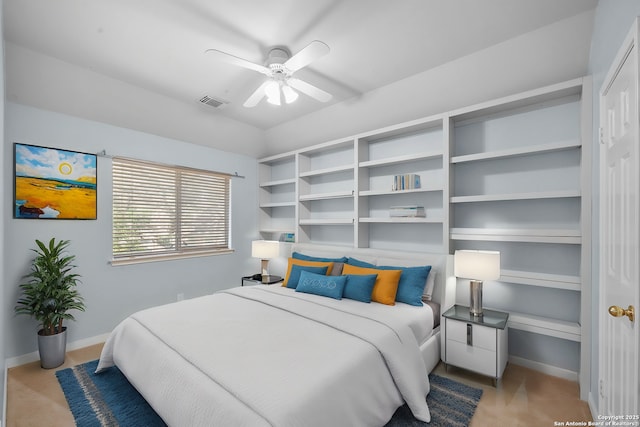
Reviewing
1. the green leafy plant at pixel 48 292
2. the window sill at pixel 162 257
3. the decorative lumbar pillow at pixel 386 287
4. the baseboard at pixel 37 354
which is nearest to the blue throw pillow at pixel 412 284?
the decorative lumbar pillow at pixel 386 287

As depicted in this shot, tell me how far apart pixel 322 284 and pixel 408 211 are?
1.23 meters

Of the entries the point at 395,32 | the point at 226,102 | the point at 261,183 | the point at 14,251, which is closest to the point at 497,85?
the point at 395,32

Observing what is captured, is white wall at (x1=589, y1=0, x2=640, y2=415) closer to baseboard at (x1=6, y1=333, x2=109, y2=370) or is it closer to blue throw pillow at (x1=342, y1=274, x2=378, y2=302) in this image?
blue throw pillow at (x1=342, y1=274, x2=378, y2=302)

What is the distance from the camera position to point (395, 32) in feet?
7.52

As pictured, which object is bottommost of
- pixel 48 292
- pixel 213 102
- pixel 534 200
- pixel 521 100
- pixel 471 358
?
pixel 471 358

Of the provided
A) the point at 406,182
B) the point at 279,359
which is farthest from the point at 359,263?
the point at 279,359

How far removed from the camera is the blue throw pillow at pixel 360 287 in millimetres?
2740

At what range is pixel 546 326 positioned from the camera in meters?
2.49

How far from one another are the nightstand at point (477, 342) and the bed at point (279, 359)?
0.15 meters

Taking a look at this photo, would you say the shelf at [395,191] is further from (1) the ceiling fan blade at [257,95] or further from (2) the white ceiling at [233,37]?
(1) the ceiling fan blade at [257,95]

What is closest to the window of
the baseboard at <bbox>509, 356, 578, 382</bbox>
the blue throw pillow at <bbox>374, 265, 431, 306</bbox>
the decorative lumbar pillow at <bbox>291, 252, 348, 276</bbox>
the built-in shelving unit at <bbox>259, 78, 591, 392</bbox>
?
the decorative lumbar pillow at <bbox>291, 252, 348, 276</bbox>

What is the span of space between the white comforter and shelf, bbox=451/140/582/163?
5.66 feet

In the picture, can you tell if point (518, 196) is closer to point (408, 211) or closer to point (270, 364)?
point (408, 211)

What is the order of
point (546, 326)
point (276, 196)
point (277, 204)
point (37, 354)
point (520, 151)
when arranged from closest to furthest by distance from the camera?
1. point (546, 326)
2. point (520, 151)
3. point (37, 354)
4. point (277, 204)
5. point (276, 196)
